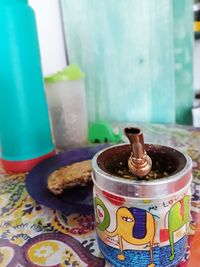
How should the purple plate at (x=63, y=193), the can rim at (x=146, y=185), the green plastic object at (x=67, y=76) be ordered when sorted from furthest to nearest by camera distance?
the green plastic object at (x=67, y=76) < the purple plate at (x=63, y=193) < the can rim at (x=146, y=185)

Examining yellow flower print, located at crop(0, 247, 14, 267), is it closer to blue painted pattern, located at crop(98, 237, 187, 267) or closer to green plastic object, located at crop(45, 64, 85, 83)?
blue painted pattern, located at crop(98, 237, 187, 267)

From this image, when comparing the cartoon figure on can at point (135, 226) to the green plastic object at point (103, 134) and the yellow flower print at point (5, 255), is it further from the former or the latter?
the green plastic object at point (103, 134)

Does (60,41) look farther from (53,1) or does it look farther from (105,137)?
(105,137)

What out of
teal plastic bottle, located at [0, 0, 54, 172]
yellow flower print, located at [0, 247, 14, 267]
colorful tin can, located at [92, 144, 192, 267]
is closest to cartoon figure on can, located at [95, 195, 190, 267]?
colorful tin can, located at [92, 144, 192, 267]

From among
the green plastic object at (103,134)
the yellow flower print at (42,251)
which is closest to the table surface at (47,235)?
the yellow flower print at (42,251)

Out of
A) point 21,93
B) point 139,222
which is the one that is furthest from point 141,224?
point 21,93

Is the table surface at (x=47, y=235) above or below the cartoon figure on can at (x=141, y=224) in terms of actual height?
below
